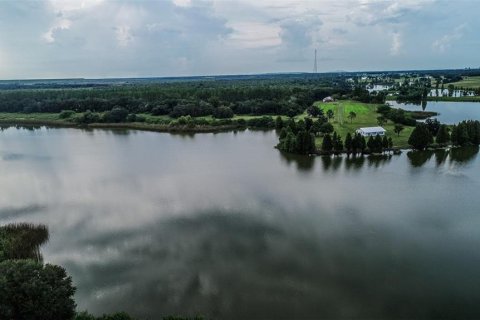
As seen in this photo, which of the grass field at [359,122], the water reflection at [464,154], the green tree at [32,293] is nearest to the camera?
the green tree at [32,293]

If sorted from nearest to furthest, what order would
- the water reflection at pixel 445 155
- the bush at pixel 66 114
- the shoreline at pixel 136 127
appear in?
the water reflection at pixel 445 155 < the shoreline at pixel 136 127 < the bush at pixel 66 114

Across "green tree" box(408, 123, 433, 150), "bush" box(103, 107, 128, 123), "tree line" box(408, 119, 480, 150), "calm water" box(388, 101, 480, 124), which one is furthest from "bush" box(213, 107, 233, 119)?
"calm water" box(388, 101, 480, 124)

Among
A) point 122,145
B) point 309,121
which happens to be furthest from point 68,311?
point 309,121

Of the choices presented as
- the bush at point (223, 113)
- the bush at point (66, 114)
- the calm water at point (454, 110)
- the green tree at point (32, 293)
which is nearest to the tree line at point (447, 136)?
the calm water at point (454, 110)

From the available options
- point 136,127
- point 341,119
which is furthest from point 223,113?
point 341,119

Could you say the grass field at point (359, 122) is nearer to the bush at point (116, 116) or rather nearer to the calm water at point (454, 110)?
the calm water at point (454, 110)

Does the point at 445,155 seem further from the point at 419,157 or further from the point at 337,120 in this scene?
the point at 337,120
